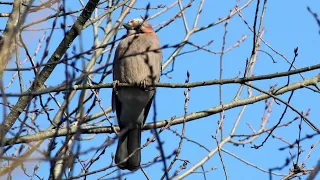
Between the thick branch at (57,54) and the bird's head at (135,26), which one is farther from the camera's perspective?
the bird's head at (135,26)

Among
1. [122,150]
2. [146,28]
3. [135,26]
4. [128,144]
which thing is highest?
[146,28]

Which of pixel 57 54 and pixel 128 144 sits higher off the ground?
pixel 128 144

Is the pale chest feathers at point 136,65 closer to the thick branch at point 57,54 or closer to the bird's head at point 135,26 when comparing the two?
the bird's head at point 135,26

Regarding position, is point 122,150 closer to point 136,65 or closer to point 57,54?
point 136,65

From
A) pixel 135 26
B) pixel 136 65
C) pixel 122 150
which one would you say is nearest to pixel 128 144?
pixel 122 150

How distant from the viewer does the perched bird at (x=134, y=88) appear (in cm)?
662

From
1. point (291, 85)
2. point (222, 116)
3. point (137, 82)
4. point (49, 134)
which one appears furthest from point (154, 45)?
point (49, 134)

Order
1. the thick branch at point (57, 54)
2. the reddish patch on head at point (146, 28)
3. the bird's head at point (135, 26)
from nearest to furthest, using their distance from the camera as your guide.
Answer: the thick branch at point (57, 54) < the bird's head at point (135, 26) < the reddish patch on head at point (146, 28)

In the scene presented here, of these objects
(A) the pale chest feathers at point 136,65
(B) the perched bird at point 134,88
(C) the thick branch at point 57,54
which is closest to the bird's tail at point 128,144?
(B) the perched bird at point 134,88

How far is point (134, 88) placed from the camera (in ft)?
22.4

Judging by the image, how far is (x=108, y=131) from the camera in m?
5.64

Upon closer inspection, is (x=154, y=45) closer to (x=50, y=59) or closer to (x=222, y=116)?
(x=222, y=116)

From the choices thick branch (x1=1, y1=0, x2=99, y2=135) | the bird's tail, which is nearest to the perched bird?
the bird's tail

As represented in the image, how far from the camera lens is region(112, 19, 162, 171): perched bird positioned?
21.7 ft
